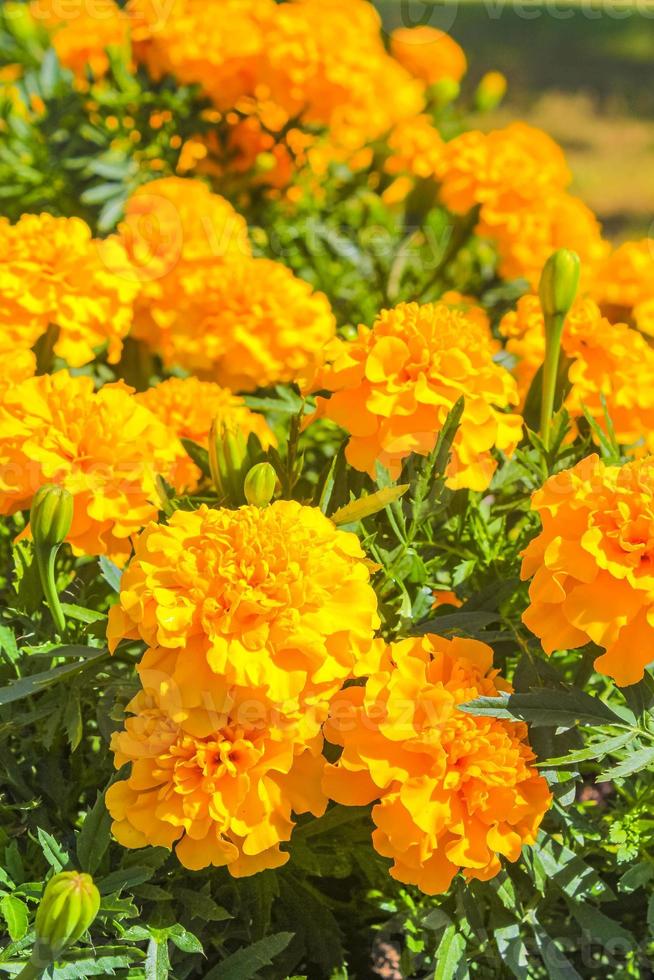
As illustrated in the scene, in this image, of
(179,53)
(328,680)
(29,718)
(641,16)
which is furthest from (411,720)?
(641,16)

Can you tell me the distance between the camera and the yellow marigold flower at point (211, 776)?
80cm

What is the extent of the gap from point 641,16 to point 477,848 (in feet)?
22.5

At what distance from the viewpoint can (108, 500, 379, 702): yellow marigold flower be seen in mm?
766

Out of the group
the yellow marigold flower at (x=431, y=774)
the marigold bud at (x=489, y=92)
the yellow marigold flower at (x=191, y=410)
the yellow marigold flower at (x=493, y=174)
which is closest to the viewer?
the yellow marigold flower at (x=431, y=774)

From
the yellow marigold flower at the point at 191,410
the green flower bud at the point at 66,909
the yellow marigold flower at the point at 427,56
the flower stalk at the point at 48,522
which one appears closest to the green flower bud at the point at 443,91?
the yellow marigold flower at the point at 427,56

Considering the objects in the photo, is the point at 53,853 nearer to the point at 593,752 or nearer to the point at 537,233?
the point at 593,752

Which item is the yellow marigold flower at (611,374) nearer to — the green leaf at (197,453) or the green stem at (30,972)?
the green leaf at (197,453)

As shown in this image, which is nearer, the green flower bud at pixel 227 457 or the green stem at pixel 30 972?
the green stem at pixel 30 972

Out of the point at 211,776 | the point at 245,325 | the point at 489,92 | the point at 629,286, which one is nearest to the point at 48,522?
the point at 211,776

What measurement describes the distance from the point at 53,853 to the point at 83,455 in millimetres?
333

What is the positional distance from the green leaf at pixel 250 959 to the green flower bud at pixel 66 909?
0.18 meters

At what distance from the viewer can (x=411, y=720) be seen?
2.69ft

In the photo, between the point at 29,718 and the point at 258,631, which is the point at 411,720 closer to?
the point at 258,631

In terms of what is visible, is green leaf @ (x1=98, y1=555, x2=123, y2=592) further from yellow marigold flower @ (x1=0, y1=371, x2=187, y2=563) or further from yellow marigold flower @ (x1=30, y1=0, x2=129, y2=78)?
yellow marigold flower @ (x1=30, y1=0, x2=129, y2=78)
